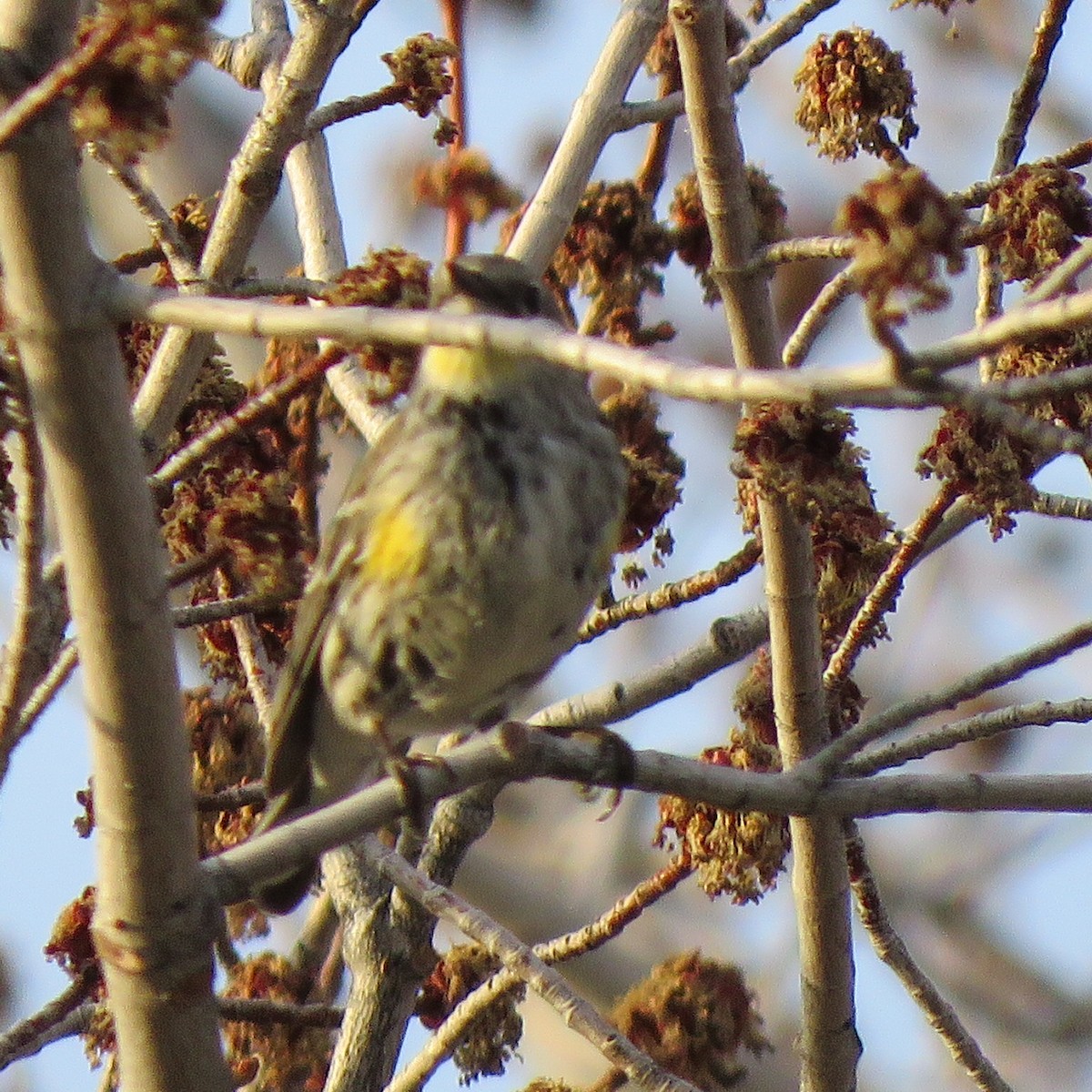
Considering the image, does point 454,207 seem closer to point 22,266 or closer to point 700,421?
point 22,266

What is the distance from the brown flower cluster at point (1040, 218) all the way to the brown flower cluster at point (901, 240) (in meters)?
1.77

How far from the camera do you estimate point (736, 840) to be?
393 centimetres

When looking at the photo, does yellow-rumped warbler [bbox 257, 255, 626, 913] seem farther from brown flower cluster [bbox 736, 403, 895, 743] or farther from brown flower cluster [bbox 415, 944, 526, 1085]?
brown flower cluster [bbox 415, 944, 526, 1085]

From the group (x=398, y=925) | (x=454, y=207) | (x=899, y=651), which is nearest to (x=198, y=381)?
(x=398, y=925)

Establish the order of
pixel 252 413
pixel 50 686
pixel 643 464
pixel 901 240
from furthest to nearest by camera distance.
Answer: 1. pixel 643 464
2. pixel 50 686
3. pixel 252 413
4. pixel 901 240

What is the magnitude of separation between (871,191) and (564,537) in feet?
5.73

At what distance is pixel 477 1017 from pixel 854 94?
2237mm

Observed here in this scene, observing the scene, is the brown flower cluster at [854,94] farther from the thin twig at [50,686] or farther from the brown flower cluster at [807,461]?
the thin twig at [50,686]

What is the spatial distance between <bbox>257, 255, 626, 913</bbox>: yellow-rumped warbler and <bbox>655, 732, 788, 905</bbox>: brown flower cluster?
485 mm

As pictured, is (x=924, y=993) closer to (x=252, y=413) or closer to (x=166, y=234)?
(x=252, y=413)

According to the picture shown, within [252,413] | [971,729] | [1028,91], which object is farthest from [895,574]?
[252,413]

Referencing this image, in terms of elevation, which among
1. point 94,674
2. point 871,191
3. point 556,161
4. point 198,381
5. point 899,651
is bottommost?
point 94,674

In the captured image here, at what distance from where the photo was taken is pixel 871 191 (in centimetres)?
181

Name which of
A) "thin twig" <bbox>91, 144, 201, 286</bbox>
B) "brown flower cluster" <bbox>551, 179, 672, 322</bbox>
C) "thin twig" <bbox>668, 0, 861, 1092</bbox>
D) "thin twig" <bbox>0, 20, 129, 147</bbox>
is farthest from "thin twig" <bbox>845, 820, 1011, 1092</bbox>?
"thin twig" <bbox>0, 20, 129, 147</bbox>
